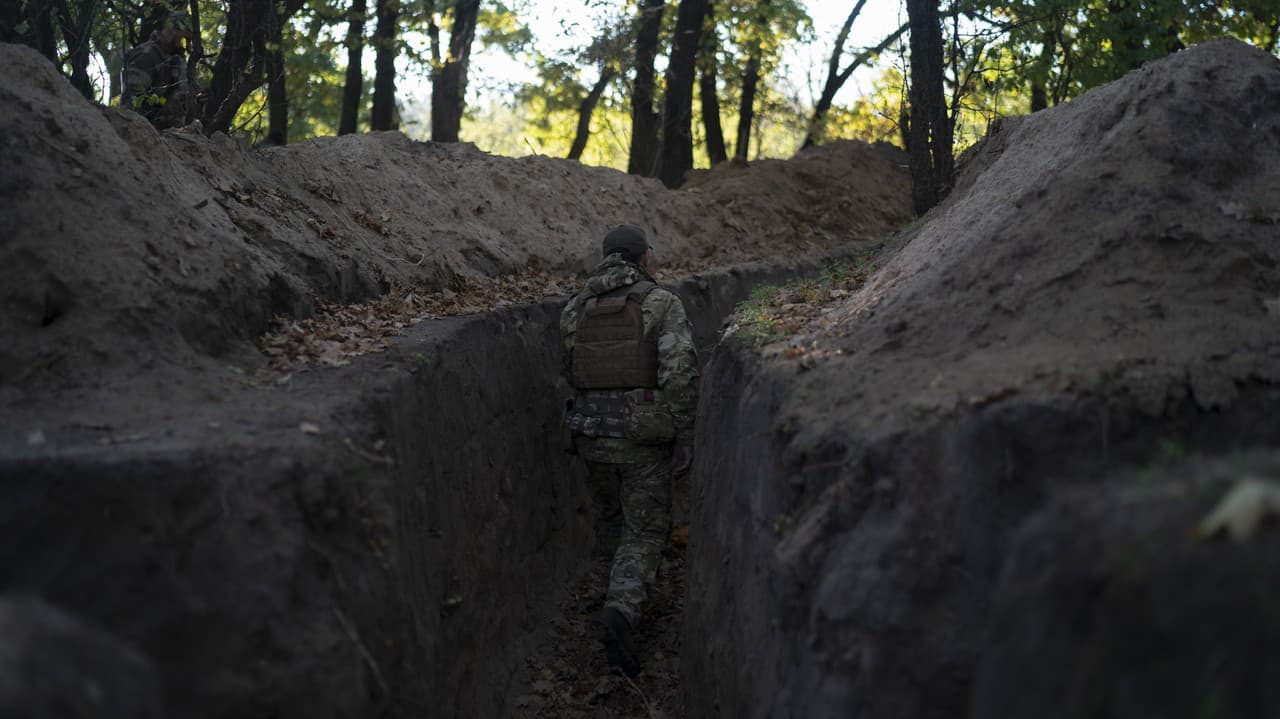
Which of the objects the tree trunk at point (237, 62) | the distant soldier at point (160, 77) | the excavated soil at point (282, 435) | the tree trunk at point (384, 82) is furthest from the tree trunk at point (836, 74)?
the distant soldier at point (160, 77)

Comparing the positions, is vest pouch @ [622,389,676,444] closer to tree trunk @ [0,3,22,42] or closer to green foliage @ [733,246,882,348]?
green foliage @ [733,246,882,348]

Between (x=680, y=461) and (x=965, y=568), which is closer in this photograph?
(x=965, y=568)

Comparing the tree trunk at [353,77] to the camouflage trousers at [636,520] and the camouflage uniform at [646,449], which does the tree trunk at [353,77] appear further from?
the camouflage trousers at [636,520]

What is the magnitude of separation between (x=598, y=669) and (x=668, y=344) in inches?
96.8

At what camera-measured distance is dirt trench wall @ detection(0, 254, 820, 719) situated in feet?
13.6

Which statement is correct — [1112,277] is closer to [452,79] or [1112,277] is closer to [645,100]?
[645,100]

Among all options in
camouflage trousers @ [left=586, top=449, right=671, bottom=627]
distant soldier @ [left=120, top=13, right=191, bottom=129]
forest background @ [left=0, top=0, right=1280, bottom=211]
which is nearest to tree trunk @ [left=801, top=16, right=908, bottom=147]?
forest background @ [left=0, top=0, right=1280, bottom=211]

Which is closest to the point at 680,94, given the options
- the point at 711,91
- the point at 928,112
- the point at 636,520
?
the point at 711,91

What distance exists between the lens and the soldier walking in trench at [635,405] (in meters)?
7.98

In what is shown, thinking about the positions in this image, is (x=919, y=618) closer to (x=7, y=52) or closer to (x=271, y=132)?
(x=7, y=52)

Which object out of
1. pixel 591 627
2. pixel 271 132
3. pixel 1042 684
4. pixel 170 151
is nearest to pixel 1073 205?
pixel 1042 684

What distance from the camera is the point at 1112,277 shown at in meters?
5.47

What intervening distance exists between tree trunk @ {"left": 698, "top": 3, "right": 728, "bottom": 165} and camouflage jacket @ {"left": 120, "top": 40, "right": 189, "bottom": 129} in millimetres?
10593

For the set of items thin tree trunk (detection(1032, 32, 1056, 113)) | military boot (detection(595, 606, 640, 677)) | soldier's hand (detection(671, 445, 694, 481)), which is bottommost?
military boot (detection(595, 606, 640, 677))
